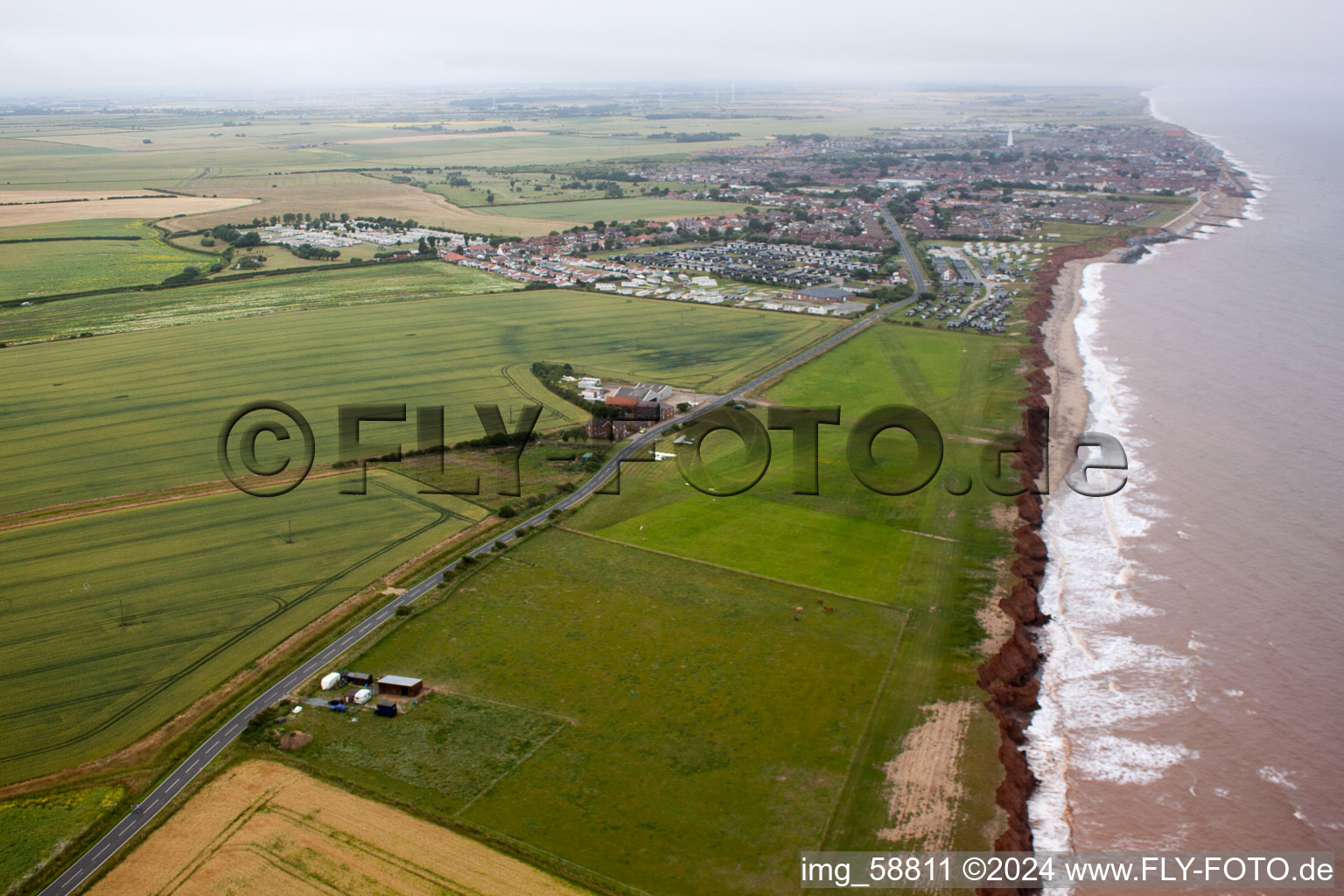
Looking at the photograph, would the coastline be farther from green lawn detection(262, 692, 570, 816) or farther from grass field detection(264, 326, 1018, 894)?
green lawn detection(262, 692, 570, 816)

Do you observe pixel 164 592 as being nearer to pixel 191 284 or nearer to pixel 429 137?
pixel 191 284

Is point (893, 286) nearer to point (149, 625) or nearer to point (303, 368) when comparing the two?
point (303, 368)

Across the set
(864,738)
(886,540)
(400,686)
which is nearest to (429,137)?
(886,540)

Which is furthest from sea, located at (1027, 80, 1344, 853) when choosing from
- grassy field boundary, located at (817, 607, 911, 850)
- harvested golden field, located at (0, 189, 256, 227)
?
harvested golden field, located at (0, 189, 256, 227)

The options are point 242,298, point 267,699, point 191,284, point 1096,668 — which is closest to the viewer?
point 267,699

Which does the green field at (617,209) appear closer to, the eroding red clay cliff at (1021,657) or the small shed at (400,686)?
the eroding red clay cliff at (1021,657)

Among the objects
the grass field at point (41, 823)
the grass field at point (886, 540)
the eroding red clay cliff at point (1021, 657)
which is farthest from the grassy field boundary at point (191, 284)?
the eroding red clay cliff at point (1021, 657)
